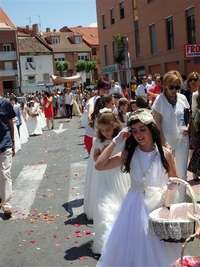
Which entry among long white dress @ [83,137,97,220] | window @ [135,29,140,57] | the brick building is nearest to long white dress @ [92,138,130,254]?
long white dress @ [83,137,97,220]

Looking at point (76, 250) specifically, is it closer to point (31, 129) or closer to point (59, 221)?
point (59, 221)

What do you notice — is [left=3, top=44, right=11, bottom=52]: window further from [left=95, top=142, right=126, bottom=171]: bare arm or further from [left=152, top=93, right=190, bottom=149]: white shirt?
[left=95, top=142, right=126, bottom=171]: bare arm

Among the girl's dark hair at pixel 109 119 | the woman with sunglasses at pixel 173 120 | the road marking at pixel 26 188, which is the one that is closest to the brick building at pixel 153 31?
the road marking at pixel 26 188

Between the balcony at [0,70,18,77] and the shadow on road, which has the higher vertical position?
the balcony at [0,70,18,77]

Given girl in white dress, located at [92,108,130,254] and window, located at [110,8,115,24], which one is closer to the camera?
girl in white dress, located at [92,108,130,254]

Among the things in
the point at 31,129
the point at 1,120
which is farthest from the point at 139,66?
the point at 1,120

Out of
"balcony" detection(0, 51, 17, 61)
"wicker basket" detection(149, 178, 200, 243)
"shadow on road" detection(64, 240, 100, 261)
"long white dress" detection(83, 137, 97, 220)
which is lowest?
"shadow on road" detection(64, 240, 100, 261)

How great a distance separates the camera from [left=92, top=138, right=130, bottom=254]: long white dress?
15.5 feet

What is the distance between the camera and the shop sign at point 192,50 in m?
15.7

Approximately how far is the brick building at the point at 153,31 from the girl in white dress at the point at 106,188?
15.4m

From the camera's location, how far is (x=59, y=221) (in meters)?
6.06

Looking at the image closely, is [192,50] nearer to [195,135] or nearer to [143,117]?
[195,135]

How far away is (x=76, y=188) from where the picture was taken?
7.90 m

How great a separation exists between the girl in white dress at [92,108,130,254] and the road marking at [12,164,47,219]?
1.92 metres
